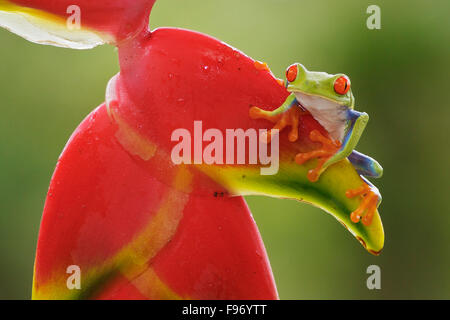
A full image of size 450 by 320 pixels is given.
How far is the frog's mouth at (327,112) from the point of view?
54 centimetres

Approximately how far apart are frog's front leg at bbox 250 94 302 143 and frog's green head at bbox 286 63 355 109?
2 centimetres

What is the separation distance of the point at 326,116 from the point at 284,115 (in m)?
0.04

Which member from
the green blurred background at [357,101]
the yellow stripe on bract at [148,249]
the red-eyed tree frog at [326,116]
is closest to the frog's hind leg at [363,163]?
the red-eyed tree frog at [326,116]

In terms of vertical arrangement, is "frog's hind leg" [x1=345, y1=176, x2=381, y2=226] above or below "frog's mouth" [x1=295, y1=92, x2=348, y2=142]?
below

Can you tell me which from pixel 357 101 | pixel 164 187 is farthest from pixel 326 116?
pixel 357 101

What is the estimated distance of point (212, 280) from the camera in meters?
0.56

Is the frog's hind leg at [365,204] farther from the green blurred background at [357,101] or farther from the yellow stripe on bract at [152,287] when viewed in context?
the green blurred background at [357,101]

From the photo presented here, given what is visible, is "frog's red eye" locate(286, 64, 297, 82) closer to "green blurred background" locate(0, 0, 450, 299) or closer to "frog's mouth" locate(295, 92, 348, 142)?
"frog's mouth" locate(295, 92, 348, 142)

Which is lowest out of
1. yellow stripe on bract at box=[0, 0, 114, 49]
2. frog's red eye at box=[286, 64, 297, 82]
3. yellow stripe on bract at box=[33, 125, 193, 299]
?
yellow stripe on bract at box=[33, 125, 193, 299]

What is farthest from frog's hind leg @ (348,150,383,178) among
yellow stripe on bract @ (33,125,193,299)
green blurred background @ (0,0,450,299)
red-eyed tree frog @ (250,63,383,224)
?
green blurred background @ (0,0,450,299)

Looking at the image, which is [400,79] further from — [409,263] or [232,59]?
[232,59]

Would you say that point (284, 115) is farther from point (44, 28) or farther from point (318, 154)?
point (44, 28)

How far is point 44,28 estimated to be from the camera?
536mm

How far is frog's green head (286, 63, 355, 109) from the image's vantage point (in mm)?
528
